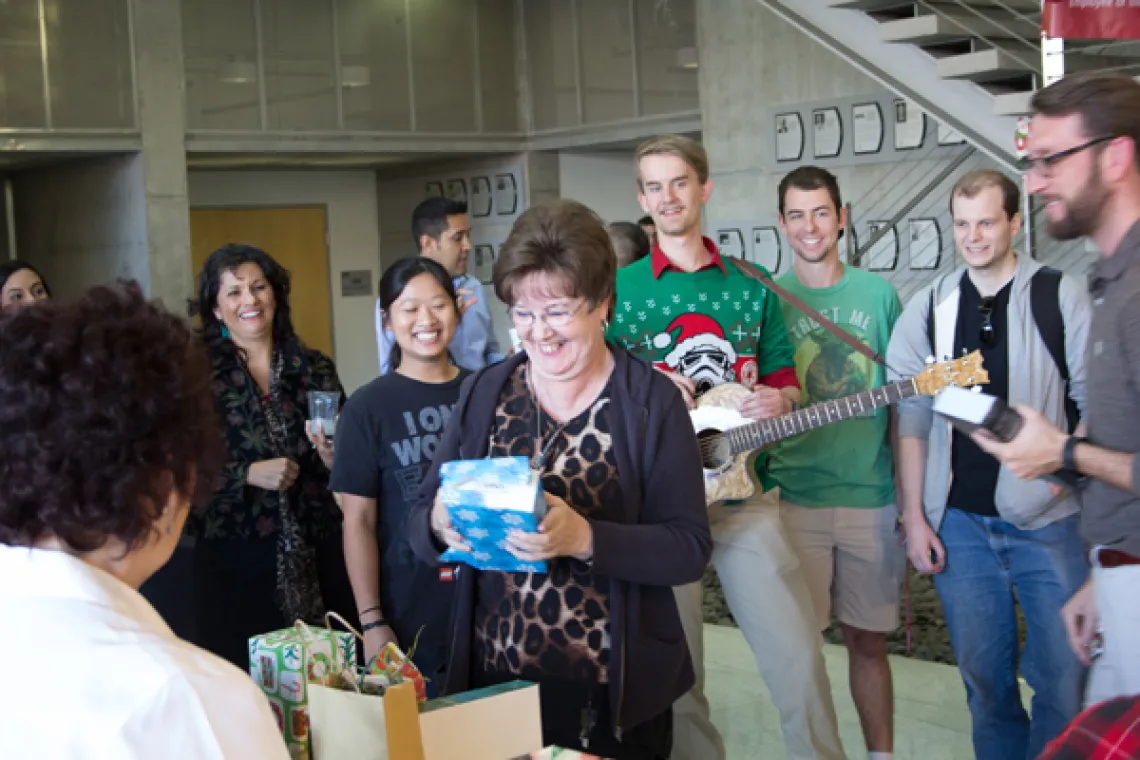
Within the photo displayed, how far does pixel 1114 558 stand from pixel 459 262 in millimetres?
4357

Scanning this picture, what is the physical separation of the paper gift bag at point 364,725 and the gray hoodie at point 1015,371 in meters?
2.22

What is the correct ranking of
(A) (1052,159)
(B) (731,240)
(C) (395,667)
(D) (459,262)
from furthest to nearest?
1. (B) (731,240)
2. (D) (459,262)
3. (A) (1052,159)
4. (C) (395,667)

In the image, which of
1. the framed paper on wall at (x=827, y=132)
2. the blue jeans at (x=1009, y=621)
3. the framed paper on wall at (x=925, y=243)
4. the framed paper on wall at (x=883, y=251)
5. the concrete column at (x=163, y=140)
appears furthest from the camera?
the concrete column at (x=163, y=140)

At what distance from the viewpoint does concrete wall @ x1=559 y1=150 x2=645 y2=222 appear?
13711mm

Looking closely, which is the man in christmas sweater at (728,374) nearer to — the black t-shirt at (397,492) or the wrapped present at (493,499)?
the black t-shirt at (397,492)

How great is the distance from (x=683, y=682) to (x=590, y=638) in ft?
0.78

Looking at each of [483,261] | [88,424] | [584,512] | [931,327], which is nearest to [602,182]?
[483,261]

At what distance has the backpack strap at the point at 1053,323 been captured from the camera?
357cm

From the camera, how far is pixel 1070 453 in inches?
101

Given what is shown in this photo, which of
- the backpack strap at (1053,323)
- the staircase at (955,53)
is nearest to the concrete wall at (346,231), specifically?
the staircase at (955,53)

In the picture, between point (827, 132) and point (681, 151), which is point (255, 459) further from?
point (827, 132)

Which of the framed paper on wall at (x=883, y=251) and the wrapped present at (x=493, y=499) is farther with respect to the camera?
the framed paper on wall at (x=883, y=251)

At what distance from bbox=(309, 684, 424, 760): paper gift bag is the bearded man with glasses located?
145 cm

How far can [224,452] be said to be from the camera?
1.67 meters
